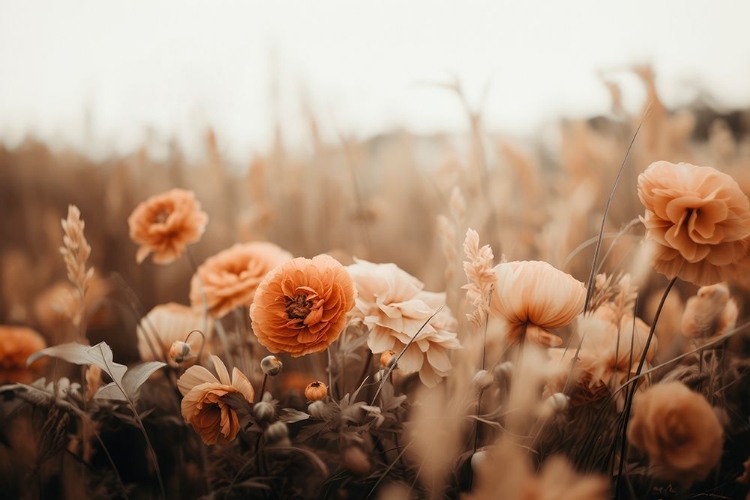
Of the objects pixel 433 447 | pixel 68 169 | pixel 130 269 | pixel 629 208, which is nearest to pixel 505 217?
pixel 629 208

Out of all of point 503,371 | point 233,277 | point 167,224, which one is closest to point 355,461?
point 503,371

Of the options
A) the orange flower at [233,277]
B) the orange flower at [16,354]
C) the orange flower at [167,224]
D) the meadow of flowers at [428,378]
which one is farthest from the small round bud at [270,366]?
the orange flower at [16,354]

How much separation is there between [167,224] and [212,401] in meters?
0.28

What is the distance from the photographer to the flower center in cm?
41

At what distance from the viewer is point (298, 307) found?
42 cm

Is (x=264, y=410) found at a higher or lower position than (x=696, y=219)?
lower

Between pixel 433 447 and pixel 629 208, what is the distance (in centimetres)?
100

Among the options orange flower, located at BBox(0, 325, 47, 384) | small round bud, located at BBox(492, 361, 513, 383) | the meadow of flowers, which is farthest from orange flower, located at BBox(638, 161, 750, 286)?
orange flower, located at BBox(0, 325, 47, 384)

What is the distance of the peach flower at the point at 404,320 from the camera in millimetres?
412

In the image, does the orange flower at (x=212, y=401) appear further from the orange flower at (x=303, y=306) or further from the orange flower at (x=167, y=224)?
the orange flower at (x=167, y=224)

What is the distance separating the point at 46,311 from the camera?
34.6 inches

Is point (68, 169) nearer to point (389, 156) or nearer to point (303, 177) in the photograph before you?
point (303, 177)

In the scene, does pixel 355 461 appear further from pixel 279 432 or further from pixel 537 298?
pixel 537 298

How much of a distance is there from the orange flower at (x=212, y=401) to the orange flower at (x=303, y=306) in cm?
4
